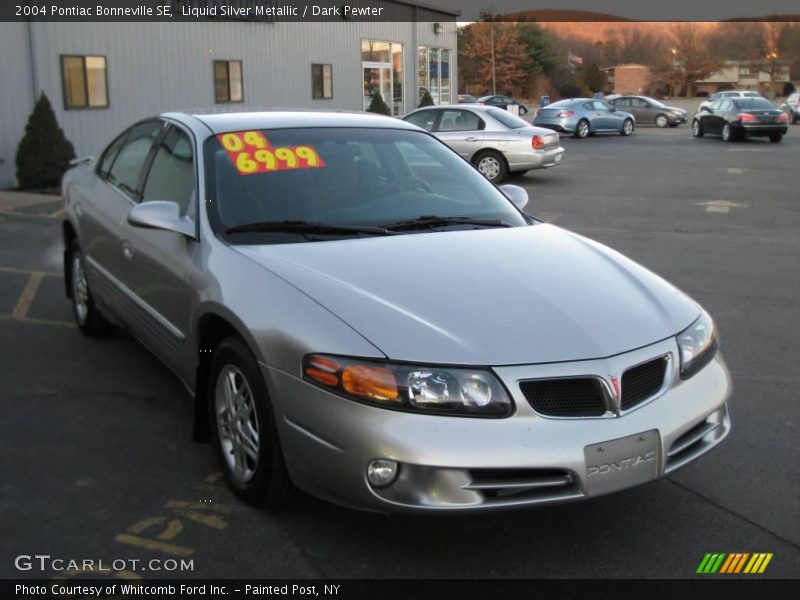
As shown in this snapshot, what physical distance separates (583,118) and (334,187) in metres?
29.0

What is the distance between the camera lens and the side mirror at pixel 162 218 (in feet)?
13.4

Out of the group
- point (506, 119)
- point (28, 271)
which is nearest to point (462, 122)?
point (506, 119)

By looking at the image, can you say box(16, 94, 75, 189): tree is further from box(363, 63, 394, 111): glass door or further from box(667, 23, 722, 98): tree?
box(667, 23, 722, 98): tree

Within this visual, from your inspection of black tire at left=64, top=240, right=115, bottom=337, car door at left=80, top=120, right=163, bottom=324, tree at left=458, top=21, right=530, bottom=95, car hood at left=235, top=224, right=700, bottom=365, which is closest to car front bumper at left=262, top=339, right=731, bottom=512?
car hood at left=235, top=224, right=700, bottom=365

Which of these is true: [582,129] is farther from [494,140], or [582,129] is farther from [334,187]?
[334,187]

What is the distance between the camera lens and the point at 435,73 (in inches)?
1292

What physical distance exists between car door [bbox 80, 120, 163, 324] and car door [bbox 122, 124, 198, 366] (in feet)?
0.46

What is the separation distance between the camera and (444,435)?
292 cm

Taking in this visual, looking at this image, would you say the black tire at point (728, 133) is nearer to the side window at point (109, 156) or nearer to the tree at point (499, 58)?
the side window at point (109, 156)

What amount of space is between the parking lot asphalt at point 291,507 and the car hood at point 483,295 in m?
→ 0.20

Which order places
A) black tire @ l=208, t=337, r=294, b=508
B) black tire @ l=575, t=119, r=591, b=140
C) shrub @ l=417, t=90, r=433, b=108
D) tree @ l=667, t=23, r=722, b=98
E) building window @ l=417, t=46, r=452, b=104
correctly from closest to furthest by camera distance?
black tire @ l=208, t=337, r=294, b=508 < shrub @ l=417, t=90, r=433, b=108 < building window @ l=417, t=46, r=452, b=104 < black tire @ l=575, t=119, r=591, b=140 < tree @ l=667, t=23, r=722, b=98

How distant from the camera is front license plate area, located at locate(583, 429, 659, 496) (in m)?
2.97

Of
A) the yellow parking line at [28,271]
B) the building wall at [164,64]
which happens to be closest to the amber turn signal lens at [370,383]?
the yellow parking line at [28,271]

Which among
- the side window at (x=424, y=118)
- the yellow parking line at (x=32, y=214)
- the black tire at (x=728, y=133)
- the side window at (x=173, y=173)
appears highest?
the side window at (x=424, y=118)
